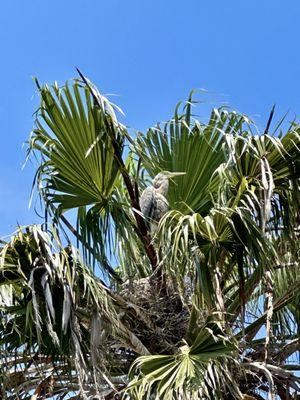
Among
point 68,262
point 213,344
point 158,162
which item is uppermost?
point 158,162

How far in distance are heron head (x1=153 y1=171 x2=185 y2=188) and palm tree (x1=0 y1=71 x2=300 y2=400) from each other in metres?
0.11

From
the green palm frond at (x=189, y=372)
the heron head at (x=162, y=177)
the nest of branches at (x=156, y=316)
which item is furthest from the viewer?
the heron head at (x=162, y=177)

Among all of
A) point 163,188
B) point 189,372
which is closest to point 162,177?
point 163,188

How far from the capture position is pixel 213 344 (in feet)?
11.6

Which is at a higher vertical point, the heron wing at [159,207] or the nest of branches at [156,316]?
Result: the heron wing at [159,207]

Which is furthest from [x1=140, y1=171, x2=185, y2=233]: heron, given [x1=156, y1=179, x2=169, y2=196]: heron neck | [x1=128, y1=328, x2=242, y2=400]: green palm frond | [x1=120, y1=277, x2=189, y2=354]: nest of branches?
[x1=128, y1=328, x2=242, y2=400]: green palm frond

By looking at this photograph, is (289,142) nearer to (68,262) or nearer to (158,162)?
(158,162)

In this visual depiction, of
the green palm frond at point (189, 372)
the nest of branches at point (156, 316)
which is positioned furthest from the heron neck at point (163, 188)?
the green palm frond at point (189, 372)

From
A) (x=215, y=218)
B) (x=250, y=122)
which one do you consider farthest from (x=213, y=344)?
(x=250, y=122)

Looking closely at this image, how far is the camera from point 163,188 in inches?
163

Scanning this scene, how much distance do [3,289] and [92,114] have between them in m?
1.01

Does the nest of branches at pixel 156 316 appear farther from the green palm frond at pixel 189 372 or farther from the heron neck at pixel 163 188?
the heron neck at pixel 163 188

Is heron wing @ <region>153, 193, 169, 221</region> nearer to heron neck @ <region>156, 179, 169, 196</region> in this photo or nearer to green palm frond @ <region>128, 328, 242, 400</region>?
heron neck @ <region>156, 179, 169, 196</region>

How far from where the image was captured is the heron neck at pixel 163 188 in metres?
4.10
